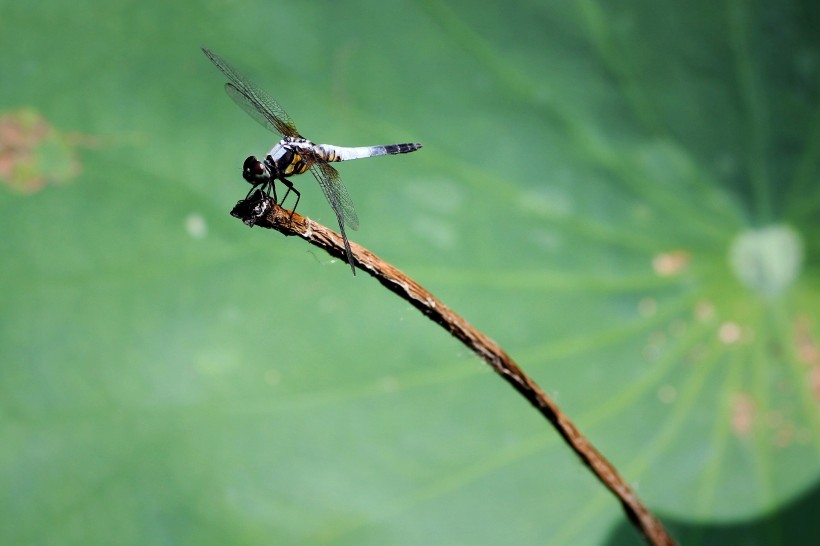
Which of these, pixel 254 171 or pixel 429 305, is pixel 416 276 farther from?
pixel 429 305

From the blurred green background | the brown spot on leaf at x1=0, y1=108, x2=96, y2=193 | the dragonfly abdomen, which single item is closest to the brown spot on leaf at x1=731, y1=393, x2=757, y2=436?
the blurred green background

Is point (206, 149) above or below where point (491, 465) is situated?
above

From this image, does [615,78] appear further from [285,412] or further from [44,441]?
[44,441]

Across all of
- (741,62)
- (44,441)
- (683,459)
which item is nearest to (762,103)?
(741,62)

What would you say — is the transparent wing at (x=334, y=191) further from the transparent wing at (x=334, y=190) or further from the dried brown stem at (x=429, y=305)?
the dried brown stem at (x=429, y=305)

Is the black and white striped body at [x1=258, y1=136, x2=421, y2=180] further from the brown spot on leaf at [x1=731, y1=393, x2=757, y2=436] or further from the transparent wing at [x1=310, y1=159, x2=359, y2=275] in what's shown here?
the brown spot on leaf at [x1=731, y1=393, x2=757, y2=436]

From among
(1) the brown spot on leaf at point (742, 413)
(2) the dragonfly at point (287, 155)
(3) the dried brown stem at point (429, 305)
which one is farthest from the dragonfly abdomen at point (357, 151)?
(1) the brown spot on leaf at point (742, 413)
